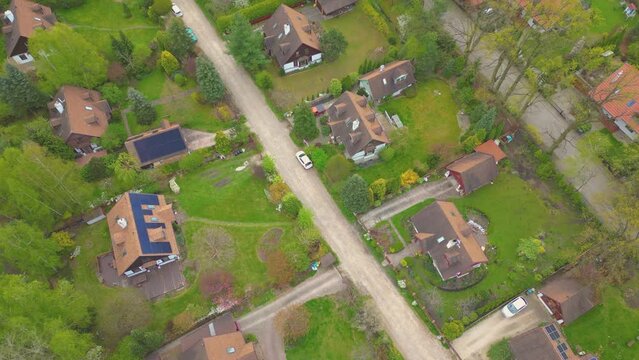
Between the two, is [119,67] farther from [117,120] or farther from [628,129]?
[628,129]

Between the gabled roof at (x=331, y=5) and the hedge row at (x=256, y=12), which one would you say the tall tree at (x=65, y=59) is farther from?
the gabled roof at (x=331, y=5)

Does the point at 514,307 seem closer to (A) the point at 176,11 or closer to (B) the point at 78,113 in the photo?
(B) the point at 78,113

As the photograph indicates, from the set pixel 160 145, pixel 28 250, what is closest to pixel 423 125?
pixel 160 145

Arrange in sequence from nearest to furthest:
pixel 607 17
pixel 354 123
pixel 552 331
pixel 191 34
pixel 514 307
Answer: pixel 552 331
pixel 514 307
pixel 354 123
pixel 191 34
pixel 607 17

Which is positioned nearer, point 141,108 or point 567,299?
point 567,299

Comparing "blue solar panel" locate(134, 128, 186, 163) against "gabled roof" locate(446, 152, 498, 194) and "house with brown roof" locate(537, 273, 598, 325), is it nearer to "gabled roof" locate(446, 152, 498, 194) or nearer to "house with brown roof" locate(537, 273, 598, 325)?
"gabled roof" locate(446, 152, 498, 194)

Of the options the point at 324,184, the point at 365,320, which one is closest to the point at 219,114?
the point at 324,184

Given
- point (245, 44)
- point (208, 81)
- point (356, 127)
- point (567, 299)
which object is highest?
point (245, 44)
